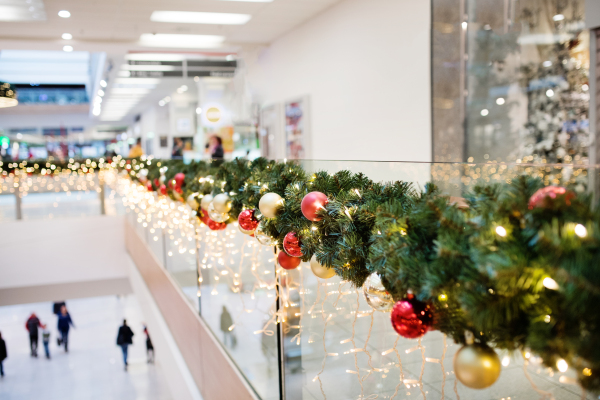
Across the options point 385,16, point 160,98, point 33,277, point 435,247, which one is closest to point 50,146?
point 160,98

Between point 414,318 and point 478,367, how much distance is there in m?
0.18

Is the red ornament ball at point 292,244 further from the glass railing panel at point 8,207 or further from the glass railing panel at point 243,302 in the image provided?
the glass railing panel at point 8,207

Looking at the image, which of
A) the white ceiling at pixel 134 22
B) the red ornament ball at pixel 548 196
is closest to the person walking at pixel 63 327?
the white ceiling at pixel 134 22

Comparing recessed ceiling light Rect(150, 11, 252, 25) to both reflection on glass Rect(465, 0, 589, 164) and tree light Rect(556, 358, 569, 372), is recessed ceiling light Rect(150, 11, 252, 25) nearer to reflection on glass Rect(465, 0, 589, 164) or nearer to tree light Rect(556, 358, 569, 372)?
reflection on glass Rect(465, 0, 589, 164)

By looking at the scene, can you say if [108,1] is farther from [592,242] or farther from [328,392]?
[592,242]

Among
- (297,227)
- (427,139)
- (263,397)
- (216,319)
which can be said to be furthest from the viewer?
(427,139)

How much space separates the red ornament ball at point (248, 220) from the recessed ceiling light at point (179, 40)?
24.1 feet

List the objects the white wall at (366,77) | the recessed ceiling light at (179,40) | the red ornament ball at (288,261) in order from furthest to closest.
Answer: the recessed ceiling light at (179,40) < the white wall at (366,77) < the red ornament ball at (288,261)

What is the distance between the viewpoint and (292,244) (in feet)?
5.60

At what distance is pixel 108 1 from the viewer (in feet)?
22.0

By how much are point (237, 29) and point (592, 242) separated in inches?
334

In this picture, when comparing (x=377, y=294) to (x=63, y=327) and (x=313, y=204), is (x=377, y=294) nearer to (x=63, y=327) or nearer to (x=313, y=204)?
(x=313, y=204)

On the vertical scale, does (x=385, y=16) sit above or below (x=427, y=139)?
above

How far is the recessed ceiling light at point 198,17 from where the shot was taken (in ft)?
24.4
